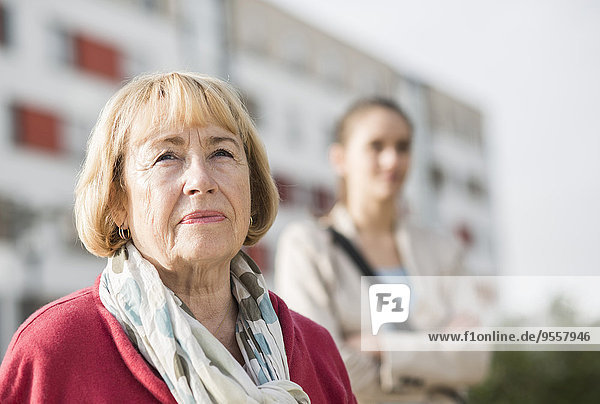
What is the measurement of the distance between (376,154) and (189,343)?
5.83 ft

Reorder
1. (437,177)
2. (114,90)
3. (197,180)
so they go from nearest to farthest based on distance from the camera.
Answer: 1. (197,180)
2. (114,90)
3. (437,177)

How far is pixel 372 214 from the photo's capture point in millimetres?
3609

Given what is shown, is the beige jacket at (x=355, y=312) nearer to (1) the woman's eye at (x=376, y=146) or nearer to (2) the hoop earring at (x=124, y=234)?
→ (1) the woman's eye at (x=376, y=146)

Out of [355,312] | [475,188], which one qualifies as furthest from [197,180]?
A: [475,188]

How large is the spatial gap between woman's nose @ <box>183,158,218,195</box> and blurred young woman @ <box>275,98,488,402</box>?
43.5 inches

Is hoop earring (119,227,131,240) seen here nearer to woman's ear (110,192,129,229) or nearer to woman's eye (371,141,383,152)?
woman's ear (110,192,129,229)

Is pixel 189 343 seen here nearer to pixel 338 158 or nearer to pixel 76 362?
pixel 76 362

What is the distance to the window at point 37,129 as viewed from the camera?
2612 cm

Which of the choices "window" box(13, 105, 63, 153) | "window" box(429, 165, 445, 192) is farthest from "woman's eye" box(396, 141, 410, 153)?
"window" box(429, 165, 445, 192)

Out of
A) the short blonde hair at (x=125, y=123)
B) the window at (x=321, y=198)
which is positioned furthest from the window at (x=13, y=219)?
the short blonde hair at (x=125, y=123)

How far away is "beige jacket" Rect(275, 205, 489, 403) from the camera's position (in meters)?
3.13

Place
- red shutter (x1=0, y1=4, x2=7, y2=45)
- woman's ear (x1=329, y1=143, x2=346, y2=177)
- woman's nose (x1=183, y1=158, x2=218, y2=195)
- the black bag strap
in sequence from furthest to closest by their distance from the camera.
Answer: red shutter (x1=0, y1=4, x2=7, y2=45) → woman's ear (x1=329, y1=143, x2=346, y2=177) → the black bag strap → woman's nose (x1=183, y1=158, x2=218, y2=195)

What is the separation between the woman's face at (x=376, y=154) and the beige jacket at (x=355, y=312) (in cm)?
24

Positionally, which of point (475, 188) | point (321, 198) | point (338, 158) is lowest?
point (475, 188)
